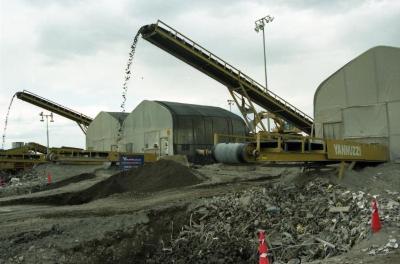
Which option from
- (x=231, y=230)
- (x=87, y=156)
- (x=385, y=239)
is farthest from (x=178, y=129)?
(x=385, y=239)

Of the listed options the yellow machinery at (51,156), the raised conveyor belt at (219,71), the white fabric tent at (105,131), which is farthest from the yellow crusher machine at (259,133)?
the white fabric tent at (105,131)

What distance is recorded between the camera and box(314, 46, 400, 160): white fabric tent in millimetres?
18281

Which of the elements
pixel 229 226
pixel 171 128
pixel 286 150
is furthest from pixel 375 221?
pixel 171 128

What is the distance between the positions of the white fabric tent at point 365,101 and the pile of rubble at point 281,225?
6066 mm

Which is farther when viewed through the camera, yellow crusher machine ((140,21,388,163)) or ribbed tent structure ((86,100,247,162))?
ribbed tent structure ((86,100,247,162))

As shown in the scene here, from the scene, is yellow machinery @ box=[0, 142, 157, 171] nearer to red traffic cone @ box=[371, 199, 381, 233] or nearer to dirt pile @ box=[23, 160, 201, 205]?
dirt pile @ box=[23, 160, 201, 205]

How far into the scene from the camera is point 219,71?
25.2m

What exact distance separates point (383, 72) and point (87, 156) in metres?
20.4

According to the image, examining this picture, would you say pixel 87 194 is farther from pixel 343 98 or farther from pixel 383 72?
pixel 383 72

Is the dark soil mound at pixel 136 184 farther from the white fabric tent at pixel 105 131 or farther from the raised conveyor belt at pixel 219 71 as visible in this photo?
the white fabric tent at pixel 105 131

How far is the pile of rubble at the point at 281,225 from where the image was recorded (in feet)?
34.4

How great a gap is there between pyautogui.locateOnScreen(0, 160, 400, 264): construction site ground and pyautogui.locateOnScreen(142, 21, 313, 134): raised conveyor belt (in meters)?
9.12

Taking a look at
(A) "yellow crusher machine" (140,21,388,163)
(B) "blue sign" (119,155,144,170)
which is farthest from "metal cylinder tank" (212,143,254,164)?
(B) "blue sign" (119,155,144,170)

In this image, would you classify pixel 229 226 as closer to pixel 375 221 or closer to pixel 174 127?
pixel 375 221
